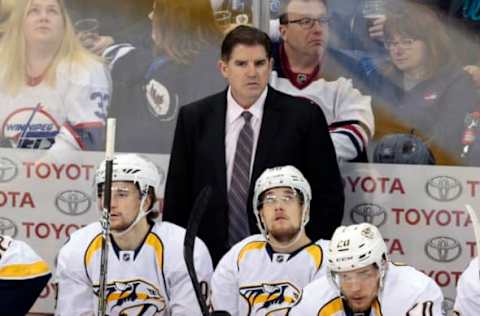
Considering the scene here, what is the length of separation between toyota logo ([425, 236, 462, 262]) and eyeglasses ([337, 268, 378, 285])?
1389mm

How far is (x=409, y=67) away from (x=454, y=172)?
517 millimetres

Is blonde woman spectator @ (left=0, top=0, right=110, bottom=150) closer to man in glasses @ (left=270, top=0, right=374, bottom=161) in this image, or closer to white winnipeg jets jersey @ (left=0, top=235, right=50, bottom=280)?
man in glasses @ (left=270, top=0, right=374, bottom=161)

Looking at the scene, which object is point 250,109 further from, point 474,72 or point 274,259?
point 474,72

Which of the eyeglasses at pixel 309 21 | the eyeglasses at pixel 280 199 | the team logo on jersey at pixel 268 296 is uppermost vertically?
the eyeglasses at pixel 309 21

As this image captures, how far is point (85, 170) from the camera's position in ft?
26.7

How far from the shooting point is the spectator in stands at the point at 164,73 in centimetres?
798

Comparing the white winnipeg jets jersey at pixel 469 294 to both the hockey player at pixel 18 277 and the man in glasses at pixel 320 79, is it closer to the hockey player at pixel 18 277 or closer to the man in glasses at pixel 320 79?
the man in glasses at pixel 320 79

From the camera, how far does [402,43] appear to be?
7.89 m

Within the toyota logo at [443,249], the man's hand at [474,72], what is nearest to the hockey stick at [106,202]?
the toyota logo at [443,249]

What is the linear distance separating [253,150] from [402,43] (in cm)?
89

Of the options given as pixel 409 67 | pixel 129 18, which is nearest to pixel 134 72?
pixel 129 18

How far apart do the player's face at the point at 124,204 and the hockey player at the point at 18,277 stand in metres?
0.63

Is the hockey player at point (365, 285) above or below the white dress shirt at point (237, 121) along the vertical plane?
below

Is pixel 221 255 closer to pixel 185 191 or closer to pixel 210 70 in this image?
pixel 185 191
